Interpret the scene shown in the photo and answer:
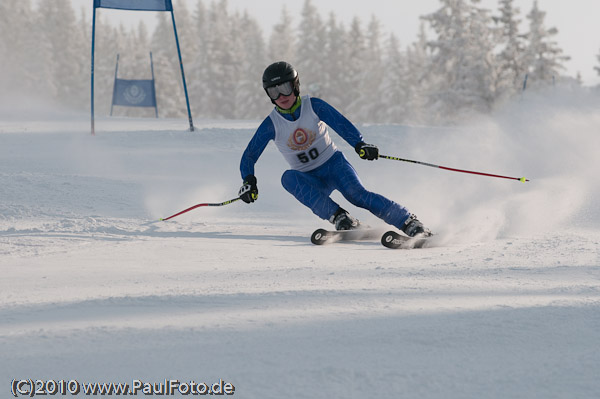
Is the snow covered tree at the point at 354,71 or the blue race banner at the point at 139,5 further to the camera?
the snow covered tree at the point at 354,71

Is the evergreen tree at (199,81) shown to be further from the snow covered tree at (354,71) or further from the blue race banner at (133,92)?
the blue race banner at (133,92)

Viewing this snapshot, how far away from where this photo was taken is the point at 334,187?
486 centimetres

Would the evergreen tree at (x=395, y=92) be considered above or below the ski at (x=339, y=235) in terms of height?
above

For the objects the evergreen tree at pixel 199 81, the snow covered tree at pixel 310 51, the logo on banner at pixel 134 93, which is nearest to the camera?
the logo on banner at pixel 134 93

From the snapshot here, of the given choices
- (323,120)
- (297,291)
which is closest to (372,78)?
(323,120)

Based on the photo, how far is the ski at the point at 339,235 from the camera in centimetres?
429

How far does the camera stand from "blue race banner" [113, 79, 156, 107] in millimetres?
16906

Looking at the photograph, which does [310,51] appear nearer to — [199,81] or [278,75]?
[199,81]

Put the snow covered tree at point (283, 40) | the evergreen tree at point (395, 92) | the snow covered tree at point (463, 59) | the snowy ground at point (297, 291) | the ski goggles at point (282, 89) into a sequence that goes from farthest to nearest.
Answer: the snow covered tree at point (283, 40)
the evergreen tree at point (395, 92)
the snow covered tree at point (463, 59)
the ski goggles at point (282, 89)
the snowy ground at point (297, 291)

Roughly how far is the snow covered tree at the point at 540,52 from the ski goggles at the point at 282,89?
29.5 m

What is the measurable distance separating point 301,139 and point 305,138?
0.03 meters

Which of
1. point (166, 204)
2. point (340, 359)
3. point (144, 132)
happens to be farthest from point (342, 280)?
point (144, 132)

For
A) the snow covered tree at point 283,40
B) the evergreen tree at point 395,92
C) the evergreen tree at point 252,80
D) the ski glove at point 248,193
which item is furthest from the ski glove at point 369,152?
the snow covered tree at point 283,40

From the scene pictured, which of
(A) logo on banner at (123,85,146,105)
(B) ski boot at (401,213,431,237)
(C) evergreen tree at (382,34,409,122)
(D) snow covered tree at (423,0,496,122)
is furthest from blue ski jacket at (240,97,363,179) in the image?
(C) evergreen tree at (382,34,409,122)
